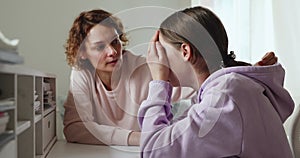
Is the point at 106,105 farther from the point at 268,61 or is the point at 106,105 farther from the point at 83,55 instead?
the point at 268,61

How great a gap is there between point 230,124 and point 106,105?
727 millimetres

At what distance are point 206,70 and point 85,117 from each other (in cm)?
63

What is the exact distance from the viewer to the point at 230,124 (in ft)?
2.25

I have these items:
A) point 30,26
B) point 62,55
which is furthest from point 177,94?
point 30,26

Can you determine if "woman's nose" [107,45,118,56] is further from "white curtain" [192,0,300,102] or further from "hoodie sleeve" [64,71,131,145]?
"white curtain" [192,0,300,102]

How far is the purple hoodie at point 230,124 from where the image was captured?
0.69 meters

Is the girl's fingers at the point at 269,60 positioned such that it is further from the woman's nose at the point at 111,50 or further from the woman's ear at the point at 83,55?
the woman's ear at the point at 83,55

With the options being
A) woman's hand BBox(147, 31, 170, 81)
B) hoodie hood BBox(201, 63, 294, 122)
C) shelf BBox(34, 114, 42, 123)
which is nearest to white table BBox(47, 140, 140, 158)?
shelf BBox(34, 114, 42, 123)

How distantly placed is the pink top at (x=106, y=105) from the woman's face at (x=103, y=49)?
4cm

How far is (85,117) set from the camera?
4.42 ft

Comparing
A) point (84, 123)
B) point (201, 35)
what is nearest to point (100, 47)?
point (84, 123)

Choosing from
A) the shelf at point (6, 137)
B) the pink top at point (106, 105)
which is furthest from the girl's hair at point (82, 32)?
the shelf at point (6, 137)

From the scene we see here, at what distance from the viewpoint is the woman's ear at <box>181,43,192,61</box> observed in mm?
837

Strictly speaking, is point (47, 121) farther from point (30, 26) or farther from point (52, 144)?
point (30, 26)
